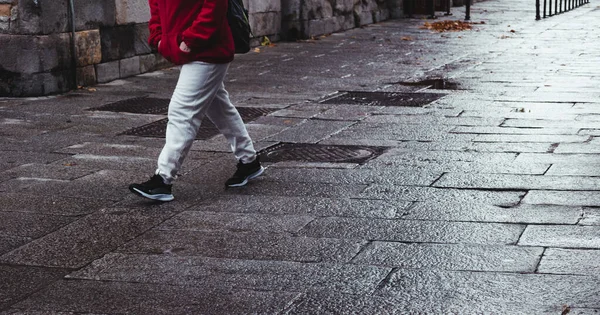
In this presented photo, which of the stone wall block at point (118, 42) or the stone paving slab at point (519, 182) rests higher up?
the stone wall block at point (118, 42)

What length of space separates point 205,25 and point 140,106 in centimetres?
409

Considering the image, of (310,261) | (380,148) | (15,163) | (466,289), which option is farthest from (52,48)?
(466,289)

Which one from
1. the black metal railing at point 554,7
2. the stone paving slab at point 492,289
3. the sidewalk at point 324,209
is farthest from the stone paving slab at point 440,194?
the black metal railing at point 554,7

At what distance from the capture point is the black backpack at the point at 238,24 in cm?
589

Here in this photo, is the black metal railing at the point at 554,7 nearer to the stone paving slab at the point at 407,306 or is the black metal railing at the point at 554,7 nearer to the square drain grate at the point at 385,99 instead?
the square drain grate at the point at 385,99

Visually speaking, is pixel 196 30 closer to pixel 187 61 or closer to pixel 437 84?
pixel 187 61

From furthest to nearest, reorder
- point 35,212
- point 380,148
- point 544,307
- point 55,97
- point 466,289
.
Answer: point 55,97, point 380,148, point 35,212, point 466,289, point 544,307

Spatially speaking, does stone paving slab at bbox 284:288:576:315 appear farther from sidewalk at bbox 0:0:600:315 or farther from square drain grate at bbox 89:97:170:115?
square drain grate at bbox 89:97:170:115

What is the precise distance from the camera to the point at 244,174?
20.6 ft

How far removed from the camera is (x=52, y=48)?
1029cm

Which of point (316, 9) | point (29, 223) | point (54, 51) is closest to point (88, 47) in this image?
point (54, 51)

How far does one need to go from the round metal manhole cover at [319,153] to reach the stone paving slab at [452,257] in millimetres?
2161

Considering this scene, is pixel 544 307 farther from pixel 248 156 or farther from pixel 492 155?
pixel 492 155

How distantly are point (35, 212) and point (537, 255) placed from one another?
2605mm
